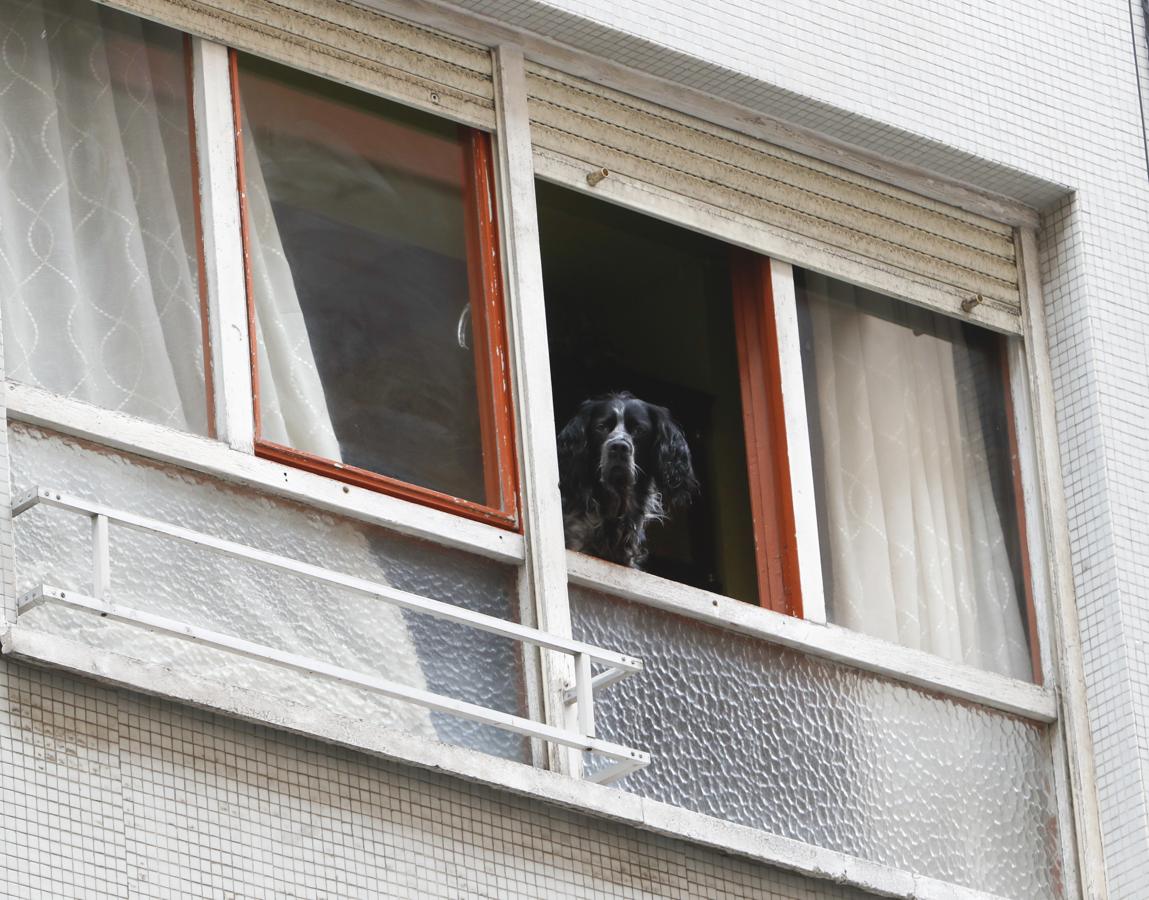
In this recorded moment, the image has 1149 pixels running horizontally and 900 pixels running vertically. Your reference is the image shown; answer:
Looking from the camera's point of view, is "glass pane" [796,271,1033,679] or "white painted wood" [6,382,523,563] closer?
"white painted wood" [6,382,523,563]

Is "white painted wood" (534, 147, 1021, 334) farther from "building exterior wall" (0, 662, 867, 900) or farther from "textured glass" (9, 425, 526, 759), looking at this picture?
"building exterior wall" (0, 662, 867, 900)

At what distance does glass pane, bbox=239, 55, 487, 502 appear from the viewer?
823 centimetres

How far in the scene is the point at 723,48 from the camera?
30.2 feet

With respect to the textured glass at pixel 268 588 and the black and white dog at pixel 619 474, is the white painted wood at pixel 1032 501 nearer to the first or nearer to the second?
the black and white dog at pixel 619 474

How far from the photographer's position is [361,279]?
8508 millimetres

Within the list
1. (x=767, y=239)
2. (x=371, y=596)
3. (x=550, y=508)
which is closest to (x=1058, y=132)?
(x=767, y=239)

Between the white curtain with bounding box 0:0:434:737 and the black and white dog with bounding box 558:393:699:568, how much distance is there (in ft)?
3.75

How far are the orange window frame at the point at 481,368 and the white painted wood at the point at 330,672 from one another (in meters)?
0.57

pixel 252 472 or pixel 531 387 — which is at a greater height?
pixel 531 387

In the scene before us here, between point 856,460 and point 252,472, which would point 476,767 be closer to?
point 252,472

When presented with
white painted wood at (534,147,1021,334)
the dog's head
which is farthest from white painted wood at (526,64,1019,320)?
the dog's head

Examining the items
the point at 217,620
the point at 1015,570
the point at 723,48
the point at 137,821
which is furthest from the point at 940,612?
the point at 137,821

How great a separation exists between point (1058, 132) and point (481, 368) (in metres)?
2.54

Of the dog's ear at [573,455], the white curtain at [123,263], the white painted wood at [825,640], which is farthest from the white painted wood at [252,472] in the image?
the dog's ear at [573,455]
